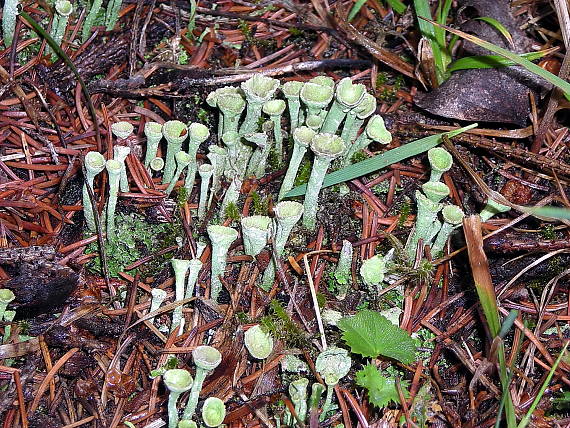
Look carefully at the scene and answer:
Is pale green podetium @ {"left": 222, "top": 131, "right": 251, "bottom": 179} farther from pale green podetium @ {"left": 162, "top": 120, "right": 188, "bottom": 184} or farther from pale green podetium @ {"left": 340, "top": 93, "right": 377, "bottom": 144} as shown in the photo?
pale green podetium @ {"left": 340, "top": 93, "right": 377, "bottom": 144}

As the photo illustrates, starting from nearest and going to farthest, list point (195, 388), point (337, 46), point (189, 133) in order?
point (195, 388) < point (189, 133) < point (337, 46)

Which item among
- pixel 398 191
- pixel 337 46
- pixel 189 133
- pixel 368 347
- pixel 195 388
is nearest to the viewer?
pixel 195 388

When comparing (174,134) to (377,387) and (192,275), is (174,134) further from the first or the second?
(377,387)

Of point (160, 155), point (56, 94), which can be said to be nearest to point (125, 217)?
point (160, 155)

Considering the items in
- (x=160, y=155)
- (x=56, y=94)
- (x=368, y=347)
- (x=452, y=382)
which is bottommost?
(x=452, y=382)

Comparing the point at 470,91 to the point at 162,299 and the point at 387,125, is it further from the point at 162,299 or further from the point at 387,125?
the point at 162,299

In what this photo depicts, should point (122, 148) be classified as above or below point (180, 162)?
above

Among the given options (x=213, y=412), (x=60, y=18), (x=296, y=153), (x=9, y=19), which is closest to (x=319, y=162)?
(x=296, y=153)

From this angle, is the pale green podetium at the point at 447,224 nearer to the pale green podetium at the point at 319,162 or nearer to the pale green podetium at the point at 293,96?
the pale green podetium at the point at 319,162

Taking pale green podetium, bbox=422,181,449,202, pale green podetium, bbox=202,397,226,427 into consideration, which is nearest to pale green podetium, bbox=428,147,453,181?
pale green podetium, bbox=422,181,449,202
